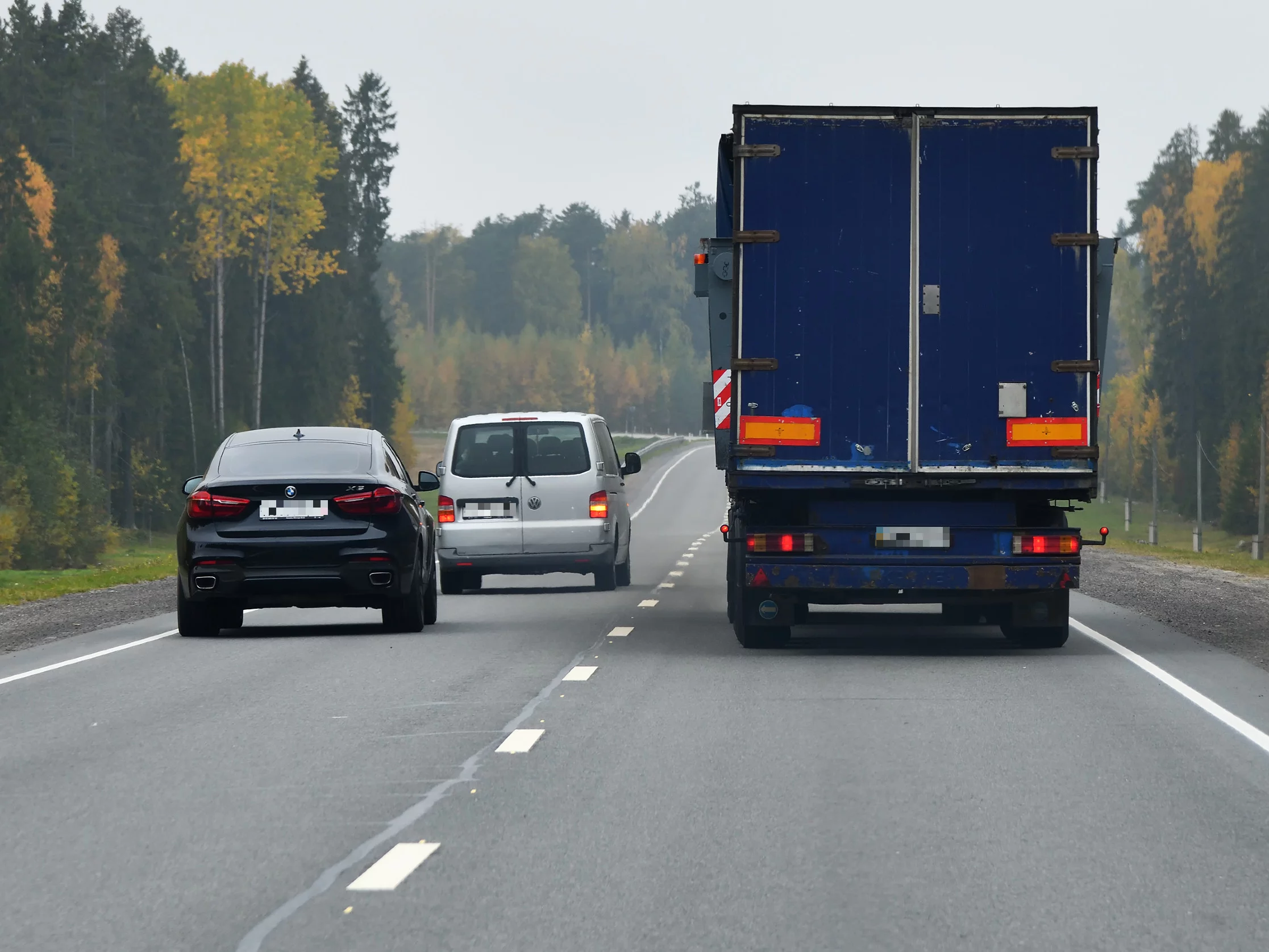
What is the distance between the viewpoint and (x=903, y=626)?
17.8 m

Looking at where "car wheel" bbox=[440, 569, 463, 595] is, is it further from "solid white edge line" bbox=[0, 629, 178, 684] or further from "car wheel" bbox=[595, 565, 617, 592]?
"solid white edge line" bbox=[0, 629, 178, 684]

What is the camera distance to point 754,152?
1421cm

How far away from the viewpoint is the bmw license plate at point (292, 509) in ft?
53.5

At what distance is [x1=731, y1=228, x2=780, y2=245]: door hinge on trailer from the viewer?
14125 millimetres

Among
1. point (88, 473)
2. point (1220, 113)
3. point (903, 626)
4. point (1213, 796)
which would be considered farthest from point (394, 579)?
point (1220, 113)

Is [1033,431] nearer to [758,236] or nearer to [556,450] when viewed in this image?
[758,236]

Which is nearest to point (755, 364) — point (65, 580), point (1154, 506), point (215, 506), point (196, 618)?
point (215, 506)

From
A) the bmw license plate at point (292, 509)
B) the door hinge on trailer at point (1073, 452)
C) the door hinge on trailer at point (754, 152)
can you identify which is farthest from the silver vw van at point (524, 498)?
the door hinge on trailer at point (1073, 452)

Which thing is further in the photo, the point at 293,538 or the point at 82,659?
the point at 293,538

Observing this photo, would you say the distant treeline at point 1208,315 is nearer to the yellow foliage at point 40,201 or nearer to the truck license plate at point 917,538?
the yellow foliage at point 40,201

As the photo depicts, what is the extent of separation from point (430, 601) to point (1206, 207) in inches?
3460

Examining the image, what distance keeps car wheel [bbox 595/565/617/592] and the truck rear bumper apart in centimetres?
881

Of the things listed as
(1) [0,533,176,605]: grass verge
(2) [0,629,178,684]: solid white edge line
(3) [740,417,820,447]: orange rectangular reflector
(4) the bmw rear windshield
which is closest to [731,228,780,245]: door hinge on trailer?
(3) [740,417,820,447]: orange rectangular reflector

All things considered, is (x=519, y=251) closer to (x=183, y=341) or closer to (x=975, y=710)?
(x=183, y=341)
